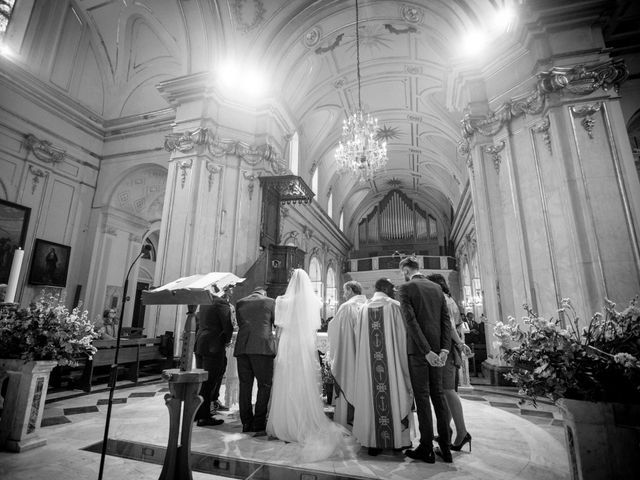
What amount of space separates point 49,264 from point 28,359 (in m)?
6.28

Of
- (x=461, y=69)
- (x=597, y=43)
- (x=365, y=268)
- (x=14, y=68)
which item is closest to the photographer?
(x=597, y=43)

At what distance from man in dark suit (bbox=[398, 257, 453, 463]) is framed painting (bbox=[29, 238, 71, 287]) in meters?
8.14

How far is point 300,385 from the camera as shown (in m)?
2.99

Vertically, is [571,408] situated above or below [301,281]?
below

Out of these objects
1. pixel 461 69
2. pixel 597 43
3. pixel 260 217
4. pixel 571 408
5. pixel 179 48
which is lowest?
pixel 571 408

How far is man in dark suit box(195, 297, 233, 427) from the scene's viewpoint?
3369 millimetres

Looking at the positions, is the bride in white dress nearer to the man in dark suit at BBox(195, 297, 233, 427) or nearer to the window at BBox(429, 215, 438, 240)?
the man in dark suit at BBox(195, 297, 233, 427)

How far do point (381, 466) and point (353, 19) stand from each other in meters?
8.75

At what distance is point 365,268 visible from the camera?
1906 centimetres

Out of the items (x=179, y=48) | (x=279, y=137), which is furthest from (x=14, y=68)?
(x=279, y=137)

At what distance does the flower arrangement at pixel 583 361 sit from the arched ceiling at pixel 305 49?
6.49 metres

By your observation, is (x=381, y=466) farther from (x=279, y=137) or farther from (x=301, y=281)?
(x=279, y=137)

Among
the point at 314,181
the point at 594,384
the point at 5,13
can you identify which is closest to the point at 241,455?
the point at 594,384

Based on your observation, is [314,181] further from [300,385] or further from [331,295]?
[300,385]
